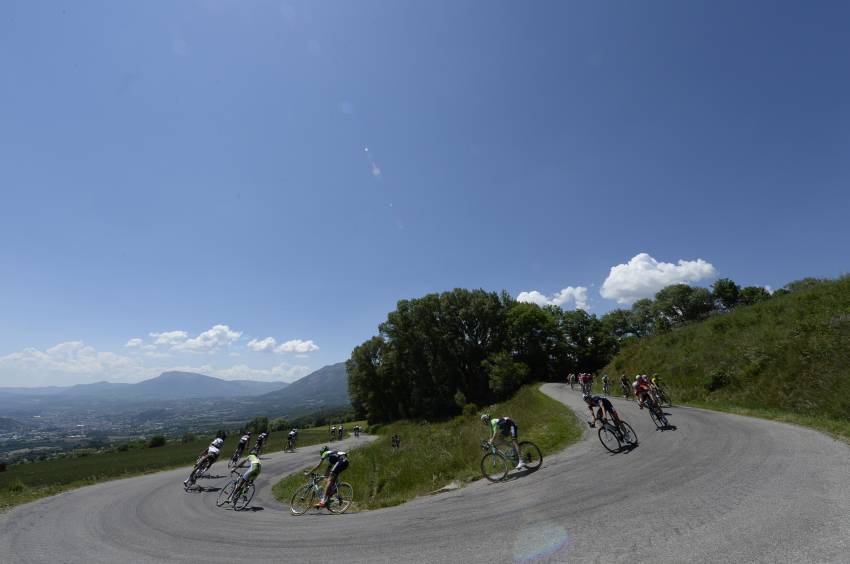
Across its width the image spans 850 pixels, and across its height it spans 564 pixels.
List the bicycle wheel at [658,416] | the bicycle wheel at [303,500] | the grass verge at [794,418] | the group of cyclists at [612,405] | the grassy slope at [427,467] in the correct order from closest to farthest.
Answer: the grass verge at [794,418] → the group of cyclists at [612,405] → the bicycle wheel at [303,500] → the grassy slope at [427,467] → the bicycle wheel at [658,416]

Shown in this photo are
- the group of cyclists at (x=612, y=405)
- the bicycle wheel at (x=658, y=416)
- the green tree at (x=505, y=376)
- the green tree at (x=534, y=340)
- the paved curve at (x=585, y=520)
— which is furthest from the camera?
the green tree at (x=534, y=340)

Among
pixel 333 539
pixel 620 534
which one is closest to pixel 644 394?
pixel 620 534

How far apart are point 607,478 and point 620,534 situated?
12.2ft

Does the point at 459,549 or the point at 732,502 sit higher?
the point at 732,502

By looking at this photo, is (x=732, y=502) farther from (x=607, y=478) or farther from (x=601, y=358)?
(x=601, y=358)

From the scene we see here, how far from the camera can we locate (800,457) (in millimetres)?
9320

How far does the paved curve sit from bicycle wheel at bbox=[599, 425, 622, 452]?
17.0 inches

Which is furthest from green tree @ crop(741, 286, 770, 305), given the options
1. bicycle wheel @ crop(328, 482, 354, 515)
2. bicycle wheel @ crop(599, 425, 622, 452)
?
bicycle wheel @ crop(328, 482, 354, 515)

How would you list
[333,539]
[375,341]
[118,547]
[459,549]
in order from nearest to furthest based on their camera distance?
[459,549] < [333,539] < [118,547] < [375,341]

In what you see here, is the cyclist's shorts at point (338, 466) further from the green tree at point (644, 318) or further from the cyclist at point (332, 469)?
the green tree at point (644, 318)

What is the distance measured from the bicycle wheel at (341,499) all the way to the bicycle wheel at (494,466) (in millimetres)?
4805

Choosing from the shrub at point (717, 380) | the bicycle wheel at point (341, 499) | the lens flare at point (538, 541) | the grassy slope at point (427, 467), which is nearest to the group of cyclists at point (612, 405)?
the grassy slope at point (427, 467)

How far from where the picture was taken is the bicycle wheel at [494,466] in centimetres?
1188

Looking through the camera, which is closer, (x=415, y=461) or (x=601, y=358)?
(x=415, y=461)
